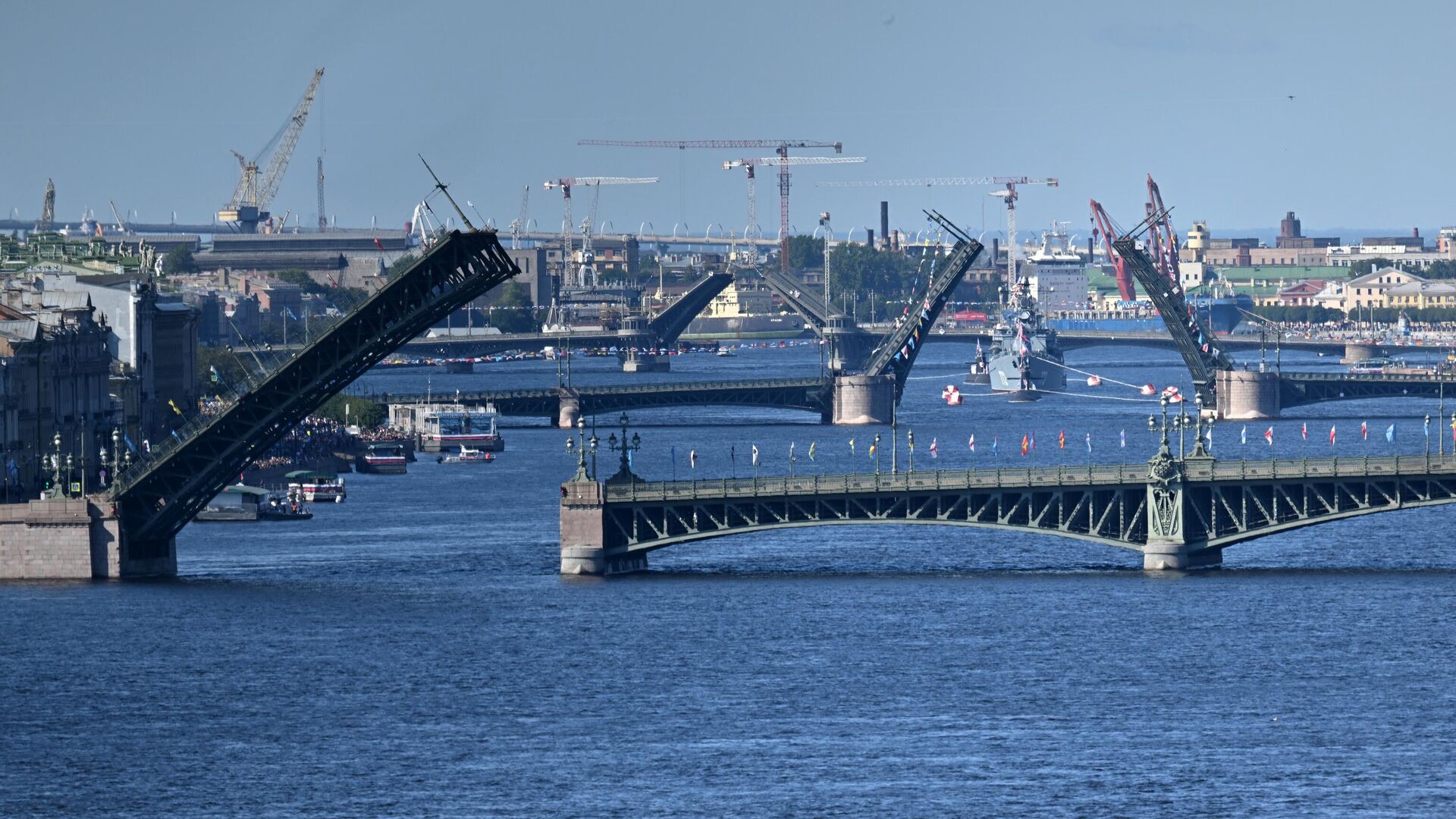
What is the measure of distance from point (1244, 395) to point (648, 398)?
31766 mm

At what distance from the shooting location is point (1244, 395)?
17100 cm

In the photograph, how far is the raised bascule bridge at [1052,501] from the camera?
3177 inches

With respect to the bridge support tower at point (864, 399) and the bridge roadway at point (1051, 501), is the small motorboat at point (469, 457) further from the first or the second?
the bridge roadway at point (1051, 501)

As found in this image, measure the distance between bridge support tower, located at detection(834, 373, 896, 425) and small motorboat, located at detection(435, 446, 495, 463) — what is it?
26540 millimetres

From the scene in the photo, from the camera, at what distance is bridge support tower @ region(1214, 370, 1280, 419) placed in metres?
→ 171

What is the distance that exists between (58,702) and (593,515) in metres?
19.3

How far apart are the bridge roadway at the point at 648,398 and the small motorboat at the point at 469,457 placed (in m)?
15.7

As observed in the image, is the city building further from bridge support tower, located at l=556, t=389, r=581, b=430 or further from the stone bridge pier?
bridge support tower, located at l=556, t=389, r=581, b=430

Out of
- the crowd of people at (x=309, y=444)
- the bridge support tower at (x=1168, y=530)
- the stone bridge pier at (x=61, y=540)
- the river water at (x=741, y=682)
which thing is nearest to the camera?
the river water at (x=741, y=682)

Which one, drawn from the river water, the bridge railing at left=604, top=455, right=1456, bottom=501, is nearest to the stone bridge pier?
the river water

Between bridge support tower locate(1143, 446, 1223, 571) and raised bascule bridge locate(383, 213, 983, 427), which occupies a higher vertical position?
raised bascule bridge locate(383, 213, 983, 427)

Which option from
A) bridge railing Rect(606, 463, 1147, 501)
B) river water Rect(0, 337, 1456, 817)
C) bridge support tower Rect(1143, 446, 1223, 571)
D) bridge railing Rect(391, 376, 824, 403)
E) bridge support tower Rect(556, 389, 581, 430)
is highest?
bridge railing Rect(391, 376, 824, 403)

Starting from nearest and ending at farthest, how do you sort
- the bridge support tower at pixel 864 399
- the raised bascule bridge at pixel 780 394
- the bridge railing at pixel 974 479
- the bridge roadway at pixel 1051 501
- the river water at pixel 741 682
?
the river water at pixel 741 682 → the bridge roadway at pixel 1051 501 → the bridge railing at pixel 974 479 → the raised bascule bridge at pixel 780 394 → the bridge support tower at pixel 864 399

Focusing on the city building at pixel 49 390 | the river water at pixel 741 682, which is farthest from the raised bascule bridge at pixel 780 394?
the river water at pixel 741 682
